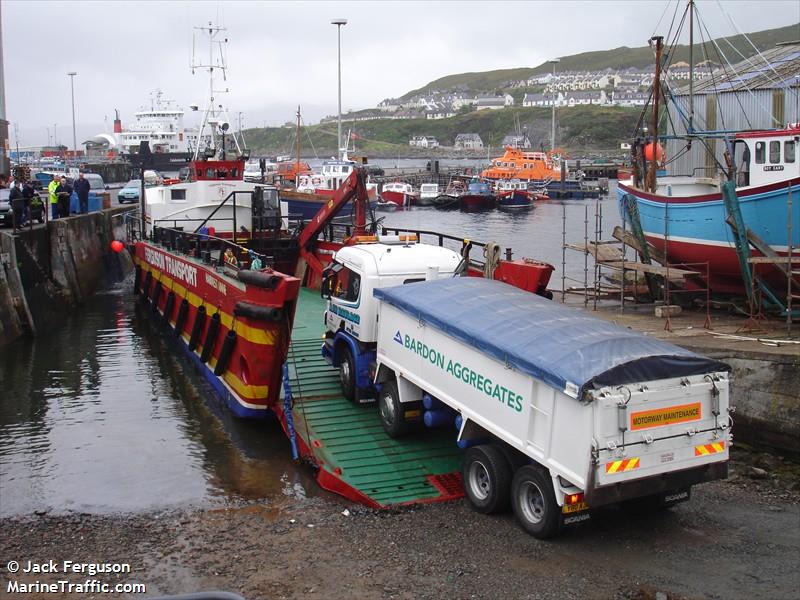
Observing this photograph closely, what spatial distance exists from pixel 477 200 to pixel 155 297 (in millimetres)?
52170

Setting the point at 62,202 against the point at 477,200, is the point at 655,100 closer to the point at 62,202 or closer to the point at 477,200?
the point at 62,202

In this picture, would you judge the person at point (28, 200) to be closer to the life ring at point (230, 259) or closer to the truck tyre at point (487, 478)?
the life ring at point (230, 259)

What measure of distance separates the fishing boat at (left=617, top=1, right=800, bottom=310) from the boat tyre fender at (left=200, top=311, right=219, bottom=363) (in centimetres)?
932

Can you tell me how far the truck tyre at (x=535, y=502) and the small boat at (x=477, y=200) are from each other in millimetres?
63146

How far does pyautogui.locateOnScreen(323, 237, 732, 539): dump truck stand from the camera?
7609 mm

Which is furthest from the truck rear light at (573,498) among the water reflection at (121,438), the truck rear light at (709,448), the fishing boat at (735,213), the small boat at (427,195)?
the small boat at (427,195)

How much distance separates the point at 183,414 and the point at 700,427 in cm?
939

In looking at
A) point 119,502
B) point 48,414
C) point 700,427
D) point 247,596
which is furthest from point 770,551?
point 48,414

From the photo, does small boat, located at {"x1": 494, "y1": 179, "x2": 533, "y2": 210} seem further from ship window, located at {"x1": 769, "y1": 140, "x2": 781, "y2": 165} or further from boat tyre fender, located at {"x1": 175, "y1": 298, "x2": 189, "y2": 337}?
boat tyre fender, located at {"x1": 175, "y1": 298, "x2": 189, "y2": 337}

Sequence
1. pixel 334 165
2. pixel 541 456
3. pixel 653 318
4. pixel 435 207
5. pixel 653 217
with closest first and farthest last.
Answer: pixel 541 456 < pixel 653 318 < pixel 653 217 < pixel 334 165 < pixel 435 207

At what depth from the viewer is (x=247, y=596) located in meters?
7.55

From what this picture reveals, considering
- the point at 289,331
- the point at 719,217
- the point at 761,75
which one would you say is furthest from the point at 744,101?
the point at 289,331

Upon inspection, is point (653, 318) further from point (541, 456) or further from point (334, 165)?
point (334, 165)

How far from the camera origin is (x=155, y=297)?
2133 centimetres
